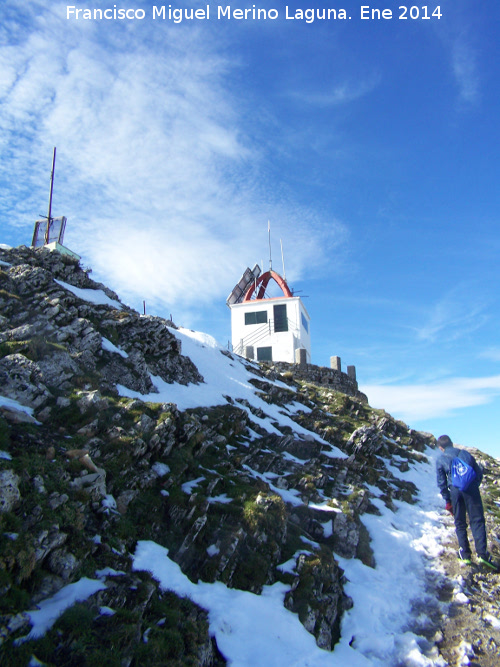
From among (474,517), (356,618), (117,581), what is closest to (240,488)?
(356,618)

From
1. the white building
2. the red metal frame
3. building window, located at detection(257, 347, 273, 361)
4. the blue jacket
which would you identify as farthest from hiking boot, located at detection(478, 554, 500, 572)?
the red metal frame

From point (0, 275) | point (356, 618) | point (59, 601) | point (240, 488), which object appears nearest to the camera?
point (59, 601)

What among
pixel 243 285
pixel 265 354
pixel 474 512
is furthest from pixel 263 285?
pixel 474 512

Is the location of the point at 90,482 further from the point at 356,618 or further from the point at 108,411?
the point at 356,618

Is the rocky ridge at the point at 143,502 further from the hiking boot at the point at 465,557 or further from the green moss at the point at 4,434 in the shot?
the hiking boot at the point at 465,557

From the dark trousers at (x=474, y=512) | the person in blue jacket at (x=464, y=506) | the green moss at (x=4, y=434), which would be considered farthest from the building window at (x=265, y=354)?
the green moss at (x=4, y=434)

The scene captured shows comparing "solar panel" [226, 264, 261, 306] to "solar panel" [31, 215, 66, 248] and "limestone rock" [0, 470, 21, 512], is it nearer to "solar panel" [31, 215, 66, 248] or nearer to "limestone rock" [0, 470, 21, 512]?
"solar panel" [31, 215, 66, 248]

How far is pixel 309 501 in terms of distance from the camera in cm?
1423

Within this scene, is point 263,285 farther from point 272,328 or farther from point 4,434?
point 4,434

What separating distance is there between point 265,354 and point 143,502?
3500 cm

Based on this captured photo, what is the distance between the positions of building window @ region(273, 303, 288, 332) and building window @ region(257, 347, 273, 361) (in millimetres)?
2407

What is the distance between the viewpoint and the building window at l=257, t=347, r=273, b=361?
4466 centimetres

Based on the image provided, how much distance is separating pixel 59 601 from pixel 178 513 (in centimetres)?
406

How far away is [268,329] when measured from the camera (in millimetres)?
45625
